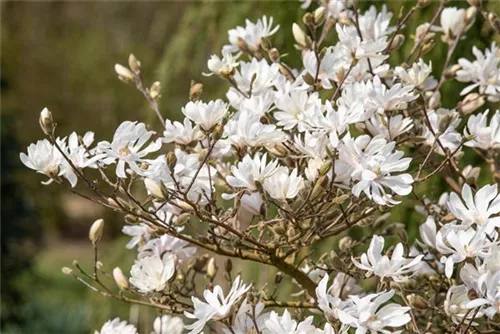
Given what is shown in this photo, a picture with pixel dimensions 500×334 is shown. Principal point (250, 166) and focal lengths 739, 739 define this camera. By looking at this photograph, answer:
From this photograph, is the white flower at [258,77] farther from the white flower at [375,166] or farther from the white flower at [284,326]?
the white flower at [284,326]

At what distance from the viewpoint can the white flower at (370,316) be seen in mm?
641

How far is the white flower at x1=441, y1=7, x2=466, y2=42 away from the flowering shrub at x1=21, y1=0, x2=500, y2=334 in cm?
9

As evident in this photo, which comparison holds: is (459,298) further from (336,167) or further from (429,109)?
(429,109)

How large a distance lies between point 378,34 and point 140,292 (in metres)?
0.44

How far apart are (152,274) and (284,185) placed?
17cm

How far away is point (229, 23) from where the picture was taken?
1.76 meters

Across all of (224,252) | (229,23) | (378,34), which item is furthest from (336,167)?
(229,23)

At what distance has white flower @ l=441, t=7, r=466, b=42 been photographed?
1.02 m

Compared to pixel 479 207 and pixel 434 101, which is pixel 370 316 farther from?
pixel 434 101

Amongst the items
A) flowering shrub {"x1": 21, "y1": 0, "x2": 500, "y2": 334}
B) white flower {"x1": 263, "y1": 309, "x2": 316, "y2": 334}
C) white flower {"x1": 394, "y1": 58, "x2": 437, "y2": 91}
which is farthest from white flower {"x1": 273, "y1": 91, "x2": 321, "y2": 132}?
white flower {"x1": 263, "y1": 309, "x2": 316, "y2": 334}

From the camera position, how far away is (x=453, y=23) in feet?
3.34

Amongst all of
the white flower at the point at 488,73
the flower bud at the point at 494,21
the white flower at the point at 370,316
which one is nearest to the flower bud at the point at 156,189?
the white flower at the point at 370,316

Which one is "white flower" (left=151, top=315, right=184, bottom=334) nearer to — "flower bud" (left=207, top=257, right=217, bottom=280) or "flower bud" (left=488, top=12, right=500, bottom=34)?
"flower bud" (left=207, top=257, right=217, bottom=280)

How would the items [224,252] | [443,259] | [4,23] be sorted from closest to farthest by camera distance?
[443,259]
[224,252]
[4,23]
